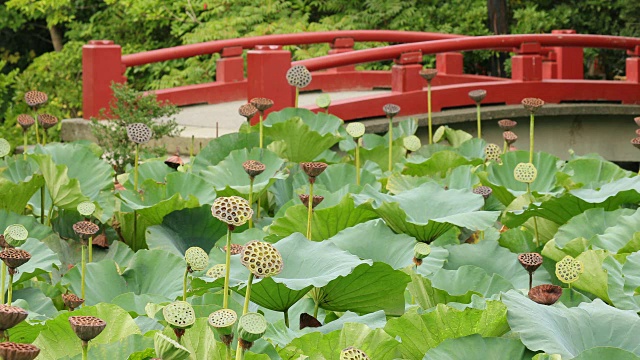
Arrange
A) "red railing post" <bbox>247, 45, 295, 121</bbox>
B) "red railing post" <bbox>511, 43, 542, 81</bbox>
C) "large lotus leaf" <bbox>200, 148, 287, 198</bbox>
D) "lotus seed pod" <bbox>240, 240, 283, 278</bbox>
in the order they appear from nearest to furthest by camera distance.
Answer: "lotus seed pod" <bbox>240, 240, 283, 278</bbox> → "large lotus leaf" <bbox>200, 148, 287, 198</bbox> → "red railing post" <bbox>247, 45, 295, 121</bbox> → "red railing post" <bbox>511, 43, 542, 81</bbox>

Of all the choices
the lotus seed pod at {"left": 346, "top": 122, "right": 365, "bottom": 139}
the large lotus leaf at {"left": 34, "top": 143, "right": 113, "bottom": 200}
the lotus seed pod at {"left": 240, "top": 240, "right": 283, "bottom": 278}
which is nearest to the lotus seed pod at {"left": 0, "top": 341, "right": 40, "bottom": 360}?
the lotus seed pod at {"left": 240, "top": 240, "right": 283, "bottom": 278}

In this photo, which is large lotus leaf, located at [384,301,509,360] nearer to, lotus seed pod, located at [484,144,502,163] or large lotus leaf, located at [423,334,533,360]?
large lotus leaf, located at [423,334,533,360]

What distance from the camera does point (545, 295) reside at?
1661mm

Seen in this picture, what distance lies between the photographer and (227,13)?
12578 millimetres

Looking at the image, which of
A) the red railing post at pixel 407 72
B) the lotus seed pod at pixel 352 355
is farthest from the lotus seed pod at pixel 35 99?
the red railing post at pixel 407 72

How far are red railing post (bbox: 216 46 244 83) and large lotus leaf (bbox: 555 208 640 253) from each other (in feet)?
19.3

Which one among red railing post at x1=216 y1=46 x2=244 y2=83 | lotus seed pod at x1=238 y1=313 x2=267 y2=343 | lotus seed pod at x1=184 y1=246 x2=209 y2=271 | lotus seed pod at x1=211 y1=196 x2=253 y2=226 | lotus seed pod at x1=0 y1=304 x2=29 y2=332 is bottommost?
red railing post at x1=216 y1=46 x2=244 y2=83

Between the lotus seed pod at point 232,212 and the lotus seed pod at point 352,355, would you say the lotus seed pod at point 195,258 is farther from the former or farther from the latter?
the lotus seed pod at point 352,355

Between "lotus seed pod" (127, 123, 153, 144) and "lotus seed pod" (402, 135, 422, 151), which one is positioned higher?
"lotus seed pod" (127, 123, 153, 144)

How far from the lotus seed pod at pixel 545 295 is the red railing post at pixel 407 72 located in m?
4.95

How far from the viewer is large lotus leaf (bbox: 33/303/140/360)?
5.10ft

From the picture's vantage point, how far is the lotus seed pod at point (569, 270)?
1849 mm

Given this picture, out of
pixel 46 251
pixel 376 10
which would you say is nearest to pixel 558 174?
pixel 46 251

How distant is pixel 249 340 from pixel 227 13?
11511 mm
